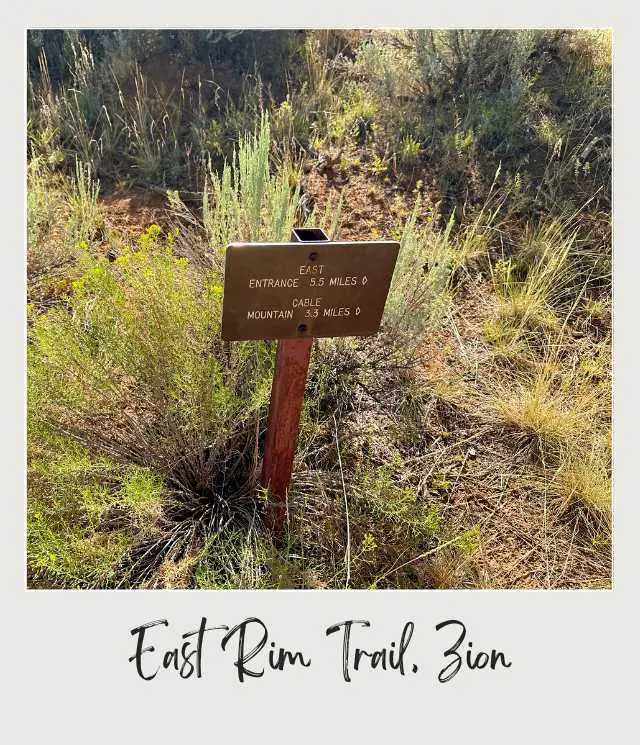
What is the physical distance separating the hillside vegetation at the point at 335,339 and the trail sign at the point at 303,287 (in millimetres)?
593

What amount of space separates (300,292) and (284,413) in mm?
510

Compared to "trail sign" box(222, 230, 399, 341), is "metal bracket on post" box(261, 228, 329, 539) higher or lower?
lower

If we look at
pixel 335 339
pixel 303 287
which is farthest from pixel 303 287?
pixel 335 339

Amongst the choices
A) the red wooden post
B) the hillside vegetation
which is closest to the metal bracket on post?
the red wooden post

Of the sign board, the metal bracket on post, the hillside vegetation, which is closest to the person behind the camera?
the sign board

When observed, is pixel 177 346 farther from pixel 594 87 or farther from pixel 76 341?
pixel 594 87

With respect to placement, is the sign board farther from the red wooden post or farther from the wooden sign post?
the red wooden post

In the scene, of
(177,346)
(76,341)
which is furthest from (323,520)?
(76,341)

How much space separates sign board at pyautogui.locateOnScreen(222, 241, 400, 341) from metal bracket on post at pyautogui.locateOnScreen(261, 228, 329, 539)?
5 centimetres

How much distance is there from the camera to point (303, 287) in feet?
7.30

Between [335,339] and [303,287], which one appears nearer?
[303,287]

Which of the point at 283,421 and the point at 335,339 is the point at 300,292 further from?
the point at 335,339

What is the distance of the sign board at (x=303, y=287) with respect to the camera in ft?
7.00

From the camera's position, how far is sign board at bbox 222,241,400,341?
213 cm
